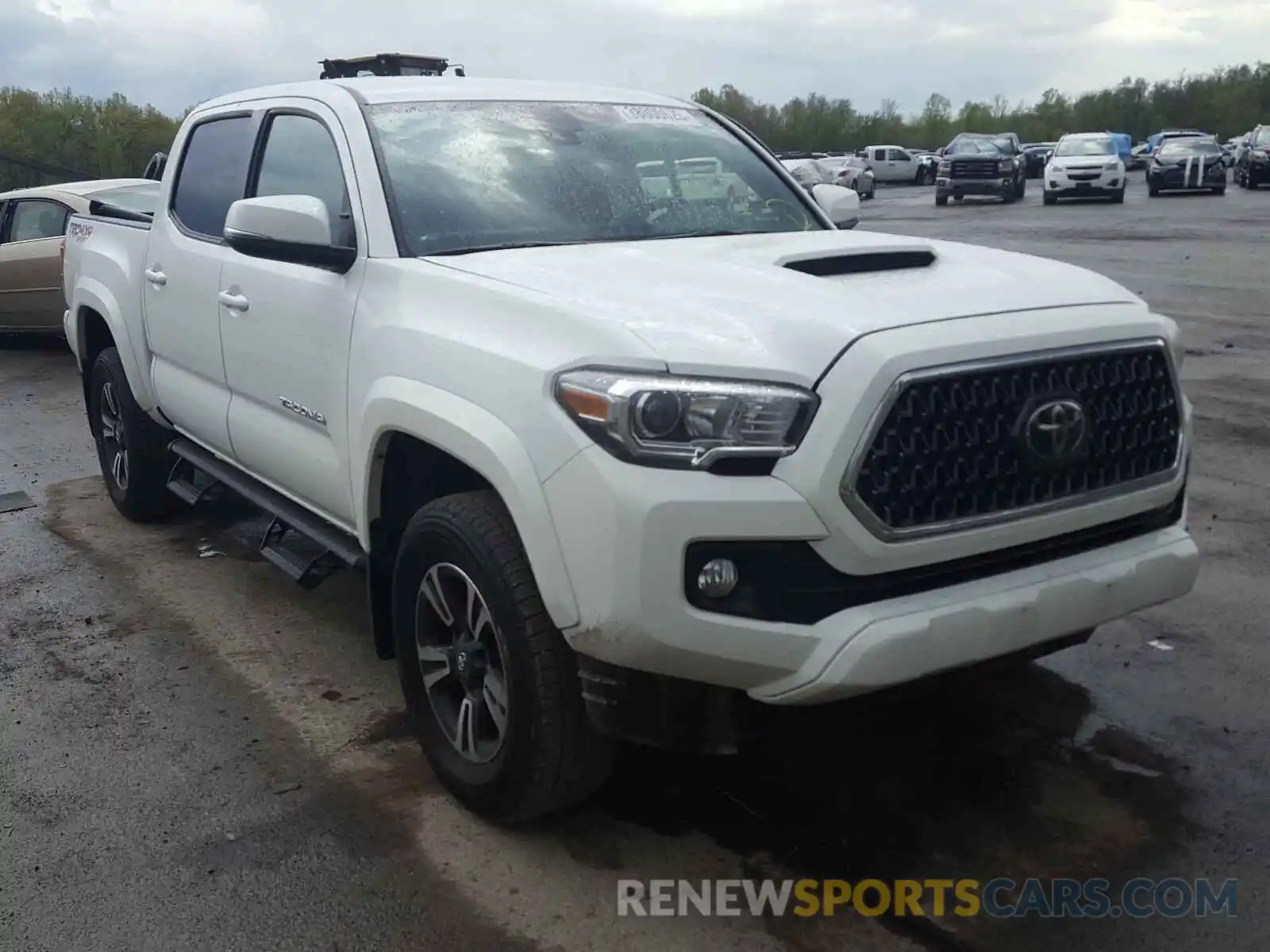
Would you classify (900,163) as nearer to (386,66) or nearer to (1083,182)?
(1083,182)

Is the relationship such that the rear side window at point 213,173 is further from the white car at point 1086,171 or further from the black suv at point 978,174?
the black suv at point 978,174

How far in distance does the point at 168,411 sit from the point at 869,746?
3423 mm

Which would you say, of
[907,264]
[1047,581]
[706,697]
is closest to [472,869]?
[706,697]

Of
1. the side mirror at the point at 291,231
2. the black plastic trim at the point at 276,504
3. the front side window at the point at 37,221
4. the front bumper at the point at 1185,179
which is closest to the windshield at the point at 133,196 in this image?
the front side window at the point at 37,221

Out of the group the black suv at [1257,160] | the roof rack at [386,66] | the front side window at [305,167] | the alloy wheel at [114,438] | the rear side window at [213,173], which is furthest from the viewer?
the black suv at [1257,160]

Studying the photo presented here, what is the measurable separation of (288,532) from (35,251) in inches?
325

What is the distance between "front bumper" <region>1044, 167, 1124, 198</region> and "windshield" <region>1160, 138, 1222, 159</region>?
4013 millimetres

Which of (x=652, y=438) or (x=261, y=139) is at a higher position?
(x=261, y=139)

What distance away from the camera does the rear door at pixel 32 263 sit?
38.8 ft

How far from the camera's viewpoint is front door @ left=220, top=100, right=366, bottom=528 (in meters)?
3.87

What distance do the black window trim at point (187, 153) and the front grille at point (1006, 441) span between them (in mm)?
2933

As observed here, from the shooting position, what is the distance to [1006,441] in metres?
2.87

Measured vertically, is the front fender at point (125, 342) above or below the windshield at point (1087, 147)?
below

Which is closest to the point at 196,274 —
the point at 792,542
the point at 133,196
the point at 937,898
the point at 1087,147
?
the point at 792,542
